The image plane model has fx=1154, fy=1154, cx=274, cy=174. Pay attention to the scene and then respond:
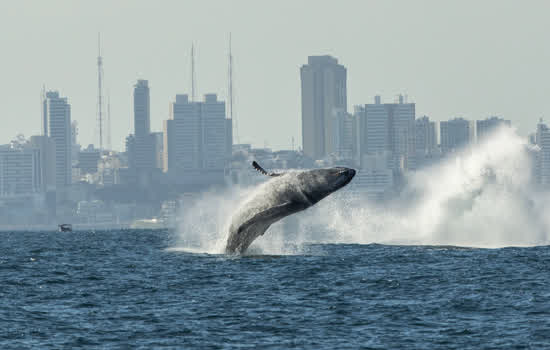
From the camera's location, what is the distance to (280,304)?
39406 millimetres

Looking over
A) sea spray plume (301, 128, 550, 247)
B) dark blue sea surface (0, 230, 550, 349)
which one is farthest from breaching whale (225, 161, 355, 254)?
sea spray plume (301, 128, 550, 247)

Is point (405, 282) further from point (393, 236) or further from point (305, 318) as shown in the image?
point (393, 236)

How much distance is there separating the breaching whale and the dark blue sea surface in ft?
7.79

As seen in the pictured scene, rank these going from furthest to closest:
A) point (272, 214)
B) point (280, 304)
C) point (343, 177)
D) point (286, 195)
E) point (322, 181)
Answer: point (272, 214), point (286, 195), point (322, 181), point (343, 177), point (280, 304)

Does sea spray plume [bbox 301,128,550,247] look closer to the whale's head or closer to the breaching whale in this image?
the breaching whale

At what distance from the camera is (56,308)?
129ft

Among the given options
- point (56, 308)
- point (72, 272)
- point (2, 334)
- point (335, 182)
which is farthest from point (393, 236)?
point (2, 334)

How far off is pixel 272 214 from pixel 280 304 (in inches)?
289

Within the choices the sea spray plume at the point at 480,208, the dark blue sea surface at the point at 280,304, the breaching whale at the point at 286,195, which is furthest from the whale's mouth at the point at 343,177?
the sea spray plume at the point at 480,208

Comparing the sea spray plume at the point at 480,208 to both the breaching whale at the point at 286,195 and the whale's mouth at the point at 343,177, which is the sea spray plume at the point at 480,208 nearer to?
the breaching whale at the point at 286,195

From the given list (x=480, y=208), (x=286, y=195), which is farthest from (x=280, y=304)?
(x=480, y=208)

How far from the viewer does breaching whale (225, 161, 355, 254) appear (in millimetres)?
44688

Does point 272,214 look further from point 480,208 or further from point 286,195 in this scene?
point 480,208

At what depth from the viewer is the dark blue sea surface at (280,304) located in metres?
32.9
